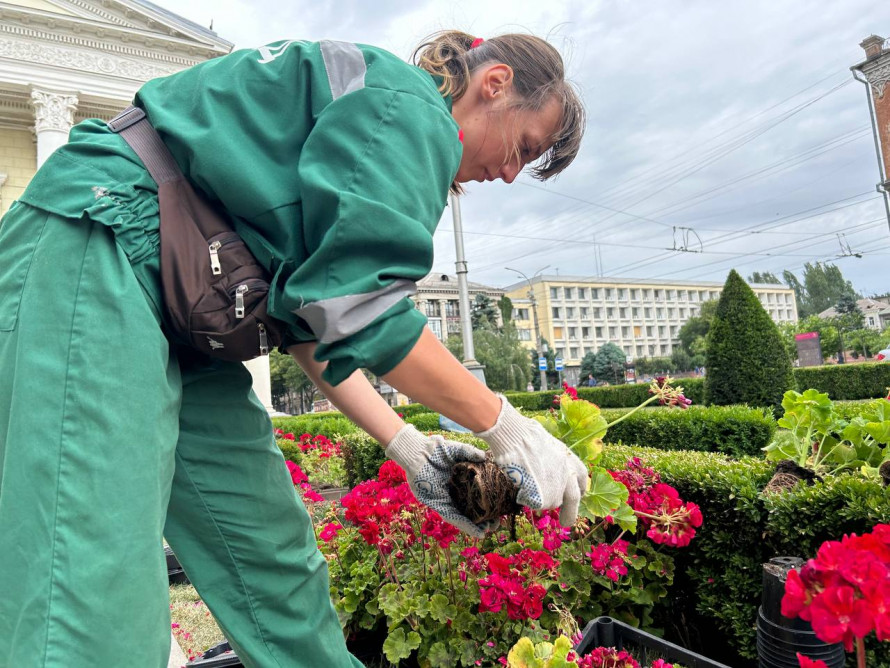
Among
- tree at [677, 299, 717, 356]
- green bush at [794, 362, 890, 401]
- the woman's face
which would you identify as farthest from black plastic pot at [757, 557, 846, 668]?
tree at [677, 299, 717, 356]

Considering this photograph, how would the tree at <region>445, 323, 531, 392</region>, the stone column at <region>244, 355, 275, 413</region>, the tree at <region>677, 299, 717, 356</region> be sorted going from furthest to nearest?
1. the tree at <region>677, 299, 717, 356</region>
2. the tree at <region>445, 323, 531, 392</region>
3. the stone column at <region>244, 355, 275, 413</region>

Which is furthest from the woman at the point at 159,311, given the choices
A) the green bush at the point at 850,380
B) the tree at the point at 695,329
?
the tree at the point at 695,329

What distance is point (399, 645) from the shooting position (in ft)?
6.81

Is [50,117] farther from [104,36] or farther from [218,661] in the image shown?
[218,661]

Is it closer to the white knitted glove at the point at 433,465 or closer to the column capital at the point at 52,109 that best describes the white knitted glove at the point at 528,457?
the white knitted glove at the point at 433,465

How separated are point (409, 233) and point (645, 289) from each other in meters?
104

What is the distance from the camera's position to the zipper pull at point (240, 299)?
42.2 inches

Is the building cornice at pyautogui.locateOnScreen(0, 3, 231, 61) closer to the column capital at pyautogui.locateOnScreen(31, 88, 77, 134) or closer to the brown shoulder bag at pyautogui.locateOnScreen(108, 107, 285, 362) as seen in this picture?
the column capital at pyautogui.locateOnScreen(31, 88, 77, 134)

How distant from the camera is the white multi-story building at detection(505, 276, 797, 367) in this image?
88125 millimetres

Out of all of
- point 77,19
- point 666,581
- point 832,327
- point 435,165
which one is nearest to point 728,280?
point 666,581

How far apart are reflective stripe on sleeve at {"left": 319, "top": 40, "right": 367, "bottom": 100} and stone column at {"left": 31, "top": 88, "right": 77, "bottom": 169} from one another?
19228 mm

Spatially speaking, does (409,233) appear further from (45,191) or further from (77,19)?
(77,19)

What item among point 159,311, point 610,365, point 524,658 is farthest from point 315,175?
point 610,365

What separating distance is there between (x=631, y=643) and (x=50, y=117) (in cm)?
2018
